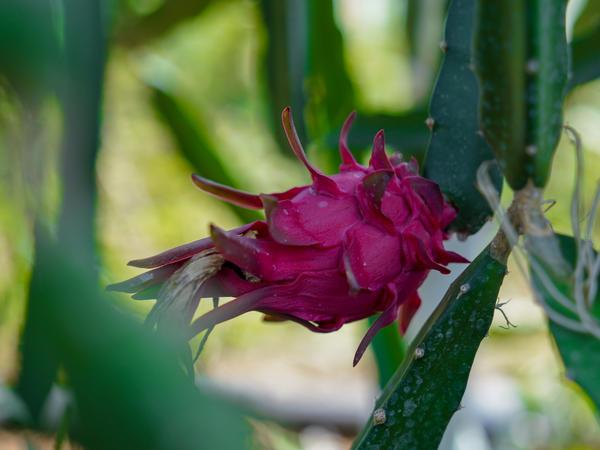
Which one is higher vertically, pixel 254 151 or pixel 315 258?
pixel 315 258

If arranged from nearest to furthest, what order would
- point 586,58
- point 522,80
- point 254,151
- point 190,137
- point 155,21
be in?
point 522,80 → point 586,58 → point 190,137 → point 155,21 → point 254,151

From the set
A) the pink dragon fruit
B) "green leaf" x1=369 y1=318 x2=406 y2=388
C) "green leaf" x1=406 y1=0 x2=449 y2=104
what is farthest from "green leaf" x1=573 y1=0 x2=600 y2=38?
the pink dragon fruit

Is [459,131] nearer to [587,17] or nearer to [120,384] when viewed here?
[120,384]

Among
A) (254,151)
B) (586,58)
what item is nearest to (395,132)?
(586,58)

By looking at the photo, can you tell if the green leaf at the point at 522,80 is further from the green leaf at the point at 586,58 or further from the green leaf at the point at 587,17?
the green leaf at the point at 587,17

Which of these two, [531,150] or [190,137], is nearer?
[531,150]

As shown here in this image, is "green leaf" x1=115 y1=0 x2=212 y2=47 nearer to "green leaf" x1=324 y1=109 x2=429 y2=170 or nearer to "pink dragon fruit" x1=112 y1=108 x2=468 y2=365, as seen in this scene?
"green leaf" x1=324 y1=109 x2=429 y2=170
